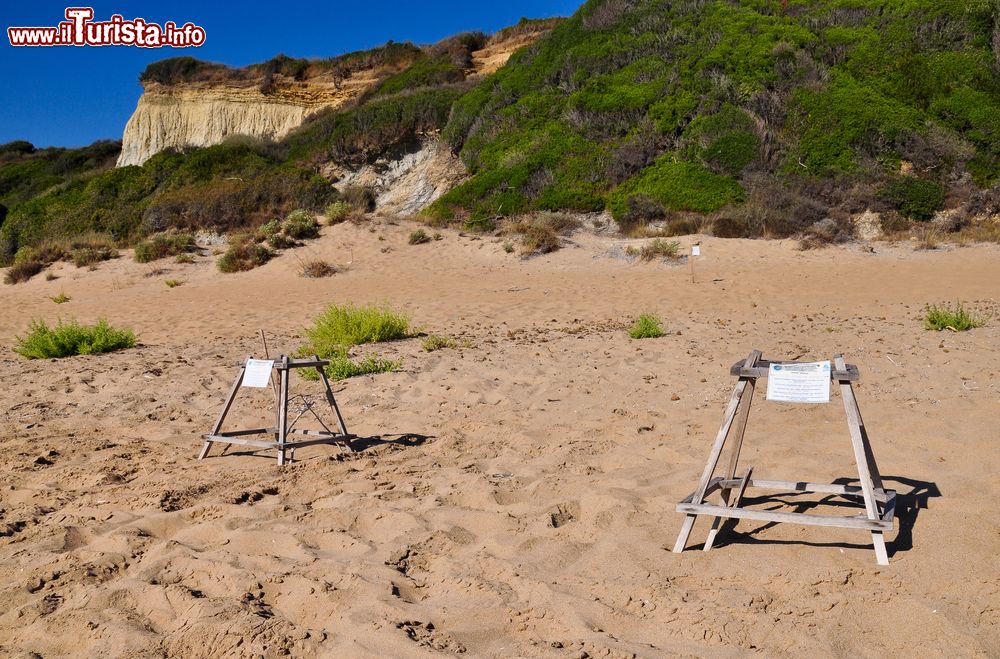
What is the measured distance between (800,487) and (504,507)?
168 centimetres

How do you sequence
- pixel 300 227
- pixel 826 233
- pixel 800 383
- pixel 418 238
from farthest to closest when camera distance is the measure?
pixel 300 227, pixel 418 238, pixel 826 233, pixel 800 383

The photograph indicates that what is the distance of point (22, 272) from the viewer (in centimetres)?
2033

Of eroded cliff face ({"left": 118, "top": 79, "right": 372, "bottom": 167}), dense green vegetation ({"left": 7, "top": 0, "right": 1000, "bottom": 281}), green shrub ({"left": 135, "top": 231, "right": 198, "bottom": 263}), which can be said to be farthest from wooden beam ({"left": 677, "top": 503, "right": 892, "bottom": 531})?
eroded cliff face ({"left": 118, "top": 79, "right": 372, "bottom": 167})

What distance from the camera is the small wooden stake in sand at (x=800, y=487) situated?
3.57 metres

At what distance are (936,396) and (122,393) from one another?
7657 mm

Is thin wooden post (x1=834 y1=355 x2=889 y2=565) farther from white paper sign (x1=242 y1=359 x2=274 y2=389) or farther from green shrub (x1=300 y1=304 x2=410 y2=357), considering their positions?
green shrub (x1=300 y1=304 x2=410 y2=357)

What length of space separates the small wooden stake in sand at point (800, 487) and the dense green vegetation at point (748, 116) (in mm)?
15144

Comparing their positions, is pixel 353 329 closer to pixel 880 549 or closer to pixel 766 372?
pixel 766 372

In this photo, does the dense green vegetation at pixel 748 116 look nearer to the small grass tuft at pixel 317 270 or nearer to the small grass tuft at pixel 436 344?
the small grass tuft at pixel 317 270

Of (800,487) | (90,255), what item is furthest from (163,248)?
(800,487)

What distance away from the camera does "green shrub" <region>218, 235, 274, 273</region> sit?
62.0 feet

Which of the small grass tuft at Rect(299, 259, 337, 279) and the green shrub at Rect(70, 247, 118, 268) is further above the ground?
the green shrub at Rect(70, 247, 118, 268)

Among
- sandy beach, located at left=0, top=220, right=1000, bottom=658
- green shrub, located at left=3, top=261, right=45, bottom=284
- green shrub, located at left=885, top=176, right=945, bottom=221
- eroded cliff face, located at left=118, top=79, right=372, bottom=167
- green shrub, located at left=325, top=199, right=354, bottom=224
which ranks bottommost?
sandy beach, located at left=0, top=220, right=1000, bottom=658

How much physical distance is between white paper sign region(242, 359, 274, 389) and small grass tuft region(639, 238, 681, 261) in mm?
12476
